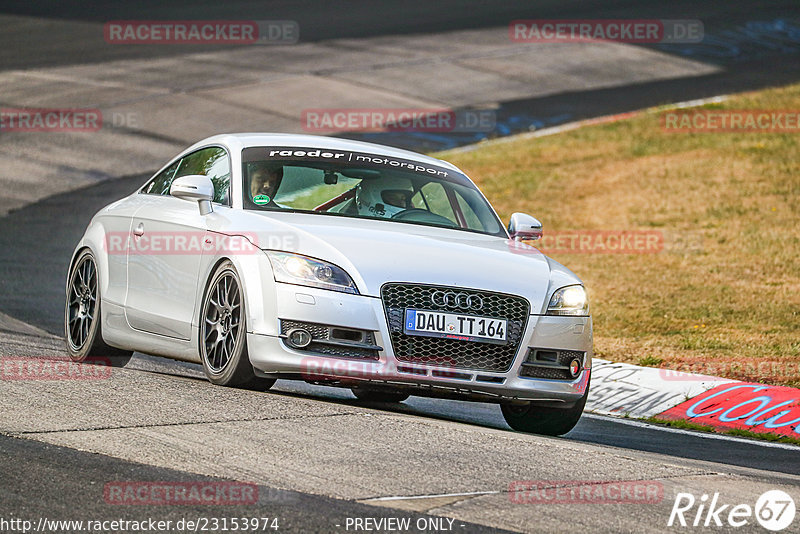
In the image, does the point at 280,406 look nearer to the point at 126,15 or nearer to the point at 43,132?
the point at 43,132

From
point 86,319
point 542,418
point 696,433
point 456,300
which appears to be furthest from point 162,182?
point 696,433

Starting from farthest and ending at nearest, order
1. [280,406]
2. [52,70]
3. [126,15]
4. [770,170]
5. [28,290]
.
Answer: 1. [126,15]
2. [52,70]
3. [770,170]
4. [28,290]
5. [280,406]

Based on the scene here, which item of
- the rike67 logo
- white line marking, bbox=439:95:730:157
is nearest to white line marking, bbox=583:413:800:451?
the rike67 logo

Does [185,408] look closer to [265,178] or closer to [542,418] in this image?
[265,178]

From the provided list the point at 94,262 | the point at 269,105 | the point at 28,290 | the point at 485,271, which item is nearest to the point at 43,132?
the point at 269,105

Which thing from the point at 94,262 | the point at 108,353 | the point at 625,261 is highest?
the point at 94,262

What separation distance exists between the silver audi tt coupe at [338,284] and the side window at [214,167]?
0.06 ft

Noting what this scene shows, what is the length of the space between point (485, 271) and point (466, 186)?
1.79 m

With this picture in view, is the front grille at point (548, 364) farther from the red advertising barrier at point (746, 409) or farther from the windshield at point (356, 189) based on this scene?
the red advertising barrier at point (746, 409)

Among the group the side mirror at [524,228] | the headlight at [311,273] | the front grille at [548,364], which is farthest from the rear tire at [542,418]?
the headlight at [311,273]

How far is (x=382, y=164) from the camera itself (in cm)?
880

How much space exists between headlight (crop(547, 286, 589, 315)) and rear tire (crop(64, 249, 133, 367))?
3111mm

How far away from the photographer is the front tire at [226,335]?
7.46 metres

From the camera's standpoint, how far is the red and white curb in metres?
9.61
